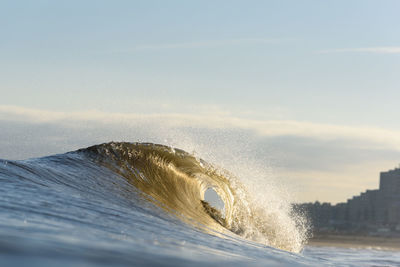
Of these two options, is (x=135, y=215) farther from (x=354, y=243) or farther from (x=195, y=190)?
(x=354, y=243)

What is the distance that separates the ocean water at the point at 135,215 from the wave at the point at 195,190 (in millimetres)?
28

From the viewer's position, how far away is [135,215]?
258 inches

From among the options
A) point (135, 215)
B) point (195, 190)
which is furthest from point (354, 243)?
point (135, 215)

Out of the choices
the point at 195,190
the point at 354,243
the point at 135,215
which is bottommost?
the point at 135,215

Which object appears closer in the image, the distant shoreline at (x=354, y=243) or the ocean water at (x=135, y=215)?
the ocean water at (x=135, y=215)

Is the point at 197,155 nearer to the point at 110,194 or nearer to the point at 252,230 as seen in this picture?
the point at 252,230

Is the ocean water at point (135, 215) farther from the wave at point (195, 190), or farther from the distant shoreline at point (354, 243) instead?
the distant shoreline at point (354, 243)

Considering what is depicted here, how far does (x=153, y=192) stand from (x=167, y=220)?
3043mm

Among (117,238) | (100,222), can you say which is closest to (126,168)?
(100,222)

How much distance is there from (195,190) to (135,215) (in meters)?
6.48

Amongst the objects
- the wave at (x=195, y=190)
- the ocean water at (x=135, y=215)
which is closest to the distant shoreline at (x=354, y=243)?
the wave at (x=195, y=190)

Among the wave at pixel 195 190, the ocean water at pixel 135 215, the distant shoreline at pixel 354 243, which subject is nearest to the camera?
the ocean water at pixel 135 215

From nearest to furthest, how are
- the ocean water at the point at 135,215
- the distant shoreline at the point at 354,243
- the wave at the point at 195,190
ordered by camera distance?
the ocean water at the point at 135,215, the wave at the point at 195,190, the distant shoreline at the point at 354,243

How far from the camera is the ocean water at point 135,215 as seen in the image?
3.62 metres
